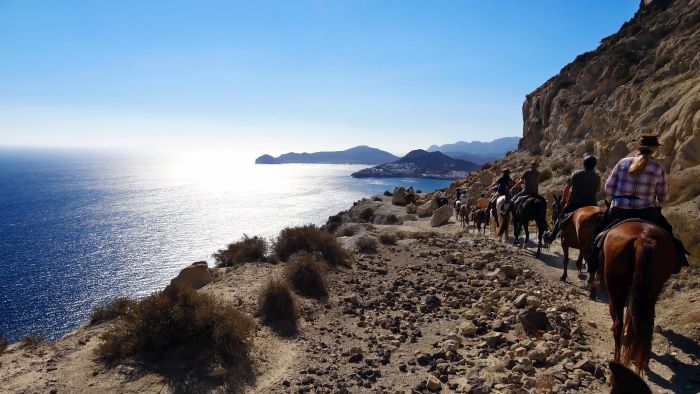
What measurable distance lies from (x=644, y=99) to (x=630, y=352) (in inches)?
855

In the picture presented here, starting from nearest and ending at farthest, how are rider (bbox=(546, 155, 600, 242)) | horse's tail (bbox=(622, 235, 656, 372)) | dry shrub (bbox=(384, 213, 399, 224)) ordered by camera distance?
horse's tail (bbox=(622, 235, 656, 372)) < rider (bbox=(546, 155, 600, 242)) < dry shrub (bbox=(384, 213, 399, 224))

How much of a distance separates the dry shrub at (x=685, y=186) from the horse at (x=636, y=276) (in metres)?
9.39

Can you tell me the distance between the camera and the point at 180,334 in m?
7.41

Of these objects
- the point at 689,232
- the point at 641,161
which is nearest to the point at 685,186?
the point at 689,232

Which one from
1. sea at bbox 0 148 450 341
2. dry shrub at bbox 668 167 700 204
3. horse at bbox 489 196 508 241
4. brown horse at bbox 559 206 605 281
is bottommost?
sea at bbox 0 148 450 341

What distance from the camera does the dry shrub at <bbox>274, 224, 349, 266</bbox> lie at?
13.7m

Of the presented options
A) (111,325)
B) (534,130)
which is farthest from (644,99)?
(111,325)

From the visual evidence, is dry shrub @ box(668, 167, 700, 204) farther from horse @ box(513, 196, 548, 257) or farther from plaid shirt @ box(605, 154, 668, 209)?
plaid shirt @ box(605, 154, 668, 209)

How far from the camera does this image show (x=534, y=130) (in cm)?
3747

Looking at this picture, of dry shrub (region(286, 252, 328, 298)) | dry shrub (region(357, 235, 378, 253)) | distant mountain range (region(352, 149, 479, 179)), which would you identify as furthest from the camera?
distant mountain range (region(352, 149, 479, 179))

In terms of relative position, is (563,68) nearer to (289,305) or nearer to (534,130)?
(534,130)

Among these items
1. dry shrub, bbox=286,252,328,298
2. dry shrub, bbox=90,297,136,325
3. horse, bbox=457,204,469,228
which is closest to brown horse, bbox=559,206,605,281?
dry shrub, bbox=286,252,328,298

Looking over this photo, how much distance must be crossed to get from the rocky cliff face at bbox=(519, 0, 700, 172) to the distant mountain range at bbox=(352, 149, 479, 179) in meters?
113

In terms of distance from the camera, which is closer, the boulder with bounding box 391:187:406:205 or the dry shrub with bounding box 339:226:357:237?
the dry shrub with bounding box 339:226:357:237
